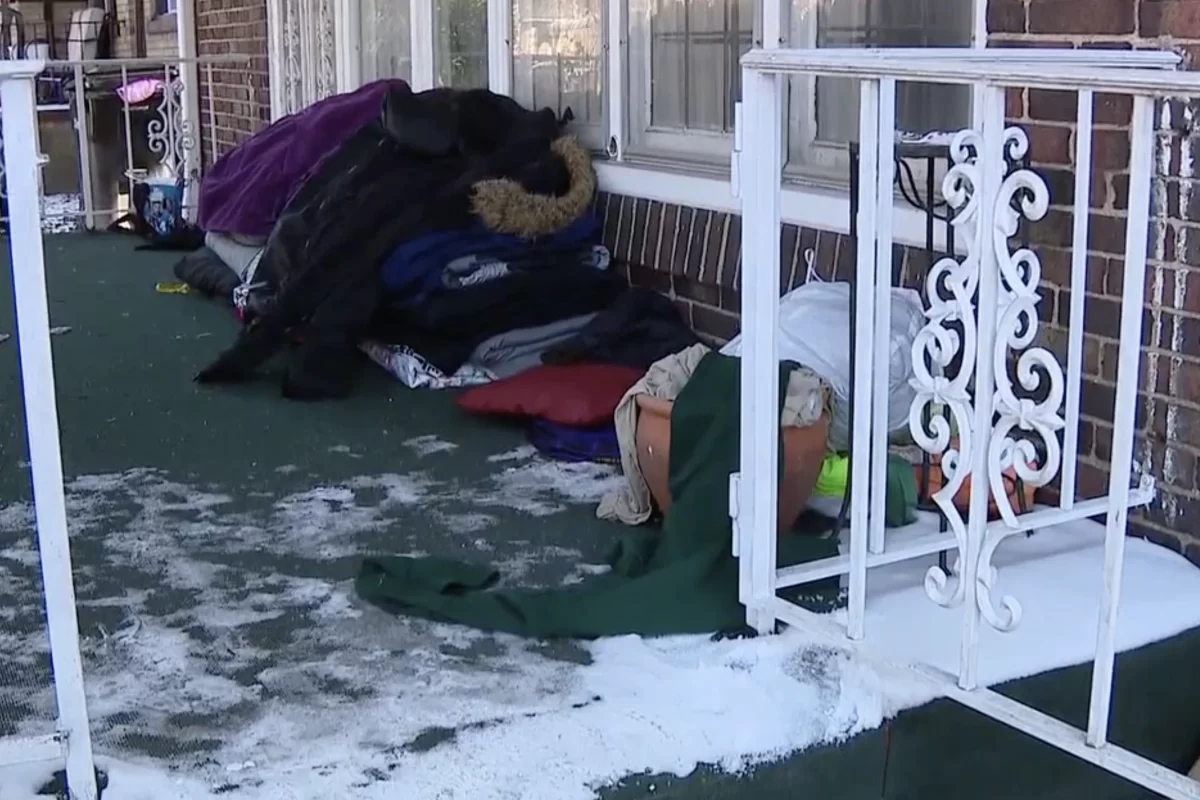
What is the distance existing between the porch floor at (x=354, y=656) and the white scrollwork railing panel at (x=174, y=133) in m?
4.40

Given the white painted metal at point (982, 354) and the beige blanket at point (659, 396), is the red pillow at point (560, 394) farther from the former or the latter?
the white painted metal at point (982, 354)

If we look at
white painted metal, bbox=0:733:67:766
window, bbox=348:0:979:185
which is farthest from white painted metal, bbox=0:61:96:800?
window, bbox=348:0:979:185

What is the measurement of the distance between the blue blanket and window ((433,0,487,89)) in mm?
1012

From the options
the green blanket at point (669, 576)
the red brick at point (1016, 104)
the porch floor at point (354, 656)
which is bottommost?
the porch floor at point (354, 656)

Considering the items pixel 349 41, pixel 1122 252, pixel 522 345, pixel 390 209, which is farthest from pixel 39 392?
pixel 349 41

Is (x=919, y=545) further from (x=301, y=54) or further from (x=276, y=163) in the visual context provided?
(x=301, y=54)

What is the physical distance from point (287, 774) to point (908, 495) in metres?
1.24

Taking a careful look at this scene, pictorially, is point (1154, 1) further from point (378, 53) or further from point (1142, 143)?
point (378, 53)

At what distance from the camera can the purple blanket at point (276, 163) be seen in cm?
495

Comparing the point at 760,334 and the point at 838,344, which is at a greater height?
the point at 760,334

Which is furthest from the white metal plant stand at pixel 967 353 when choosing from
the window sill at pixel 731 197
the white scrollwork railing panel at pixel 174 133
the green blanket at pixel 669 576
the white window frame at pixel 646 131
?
the white scrollwork railing panel at pixel 174 133

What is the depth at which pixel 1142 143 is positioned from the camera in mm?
1613

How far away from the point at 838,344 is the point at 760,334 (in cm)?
59

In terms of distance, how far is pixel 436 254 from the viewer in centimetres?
389
